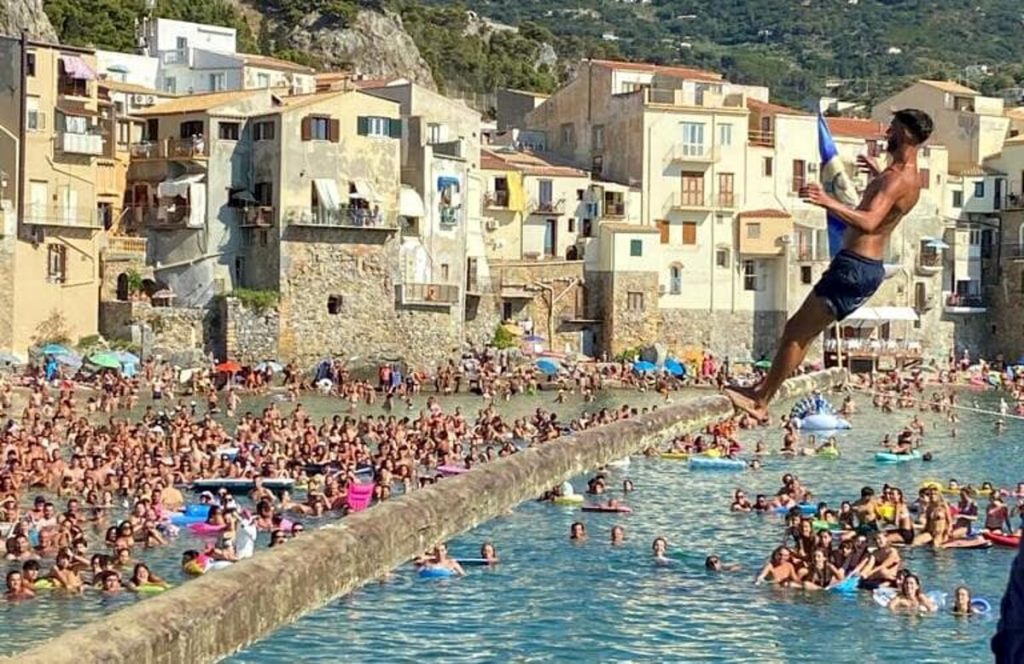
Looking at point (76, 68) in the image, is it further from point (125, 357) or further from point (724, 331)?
point (724, 331)

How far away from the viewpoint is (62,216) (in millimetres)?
58344

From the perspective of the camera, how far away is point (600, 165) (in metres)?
75.6

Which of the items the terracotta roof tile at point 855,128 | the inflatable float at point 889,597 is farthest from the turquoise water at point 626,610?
the terracotta roof tile at point 855,128

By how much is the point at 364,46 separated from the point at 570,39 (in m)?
44.3

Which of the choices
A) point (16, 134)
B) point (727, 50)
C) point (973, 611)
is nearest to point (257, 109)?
point (16, 134)

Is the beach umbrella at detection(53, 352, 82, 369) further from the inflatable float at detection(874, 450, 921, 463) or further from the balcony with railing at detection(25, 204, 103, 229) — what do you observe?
the inflatable float at detection(874, 450, 921, 463)

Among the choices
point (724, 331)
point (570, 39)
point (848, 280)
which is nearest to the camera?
point (848, 280)

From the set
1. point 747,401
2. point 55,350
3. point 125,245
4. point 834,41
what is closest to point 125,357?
point 55,350

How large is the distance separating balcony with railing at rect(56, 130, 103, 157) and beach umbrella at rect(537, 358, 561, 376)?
54.0 feet

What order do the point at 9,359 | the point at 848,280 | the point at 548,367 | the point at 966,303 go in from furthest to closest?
the point at 966,303, the point at 548,367, the point at 9,359, the point at 848,280

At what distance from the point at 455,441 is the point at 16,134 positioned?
2278 cm

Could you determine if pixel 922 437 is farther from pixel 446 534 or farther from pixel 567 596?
pixel 446 534

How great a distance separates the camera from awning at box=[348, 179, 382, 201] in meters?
62.4

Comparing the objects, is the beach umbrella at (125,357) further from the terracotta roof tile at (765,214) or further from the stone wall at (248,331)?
the terracotta roof tile at (765,214)
